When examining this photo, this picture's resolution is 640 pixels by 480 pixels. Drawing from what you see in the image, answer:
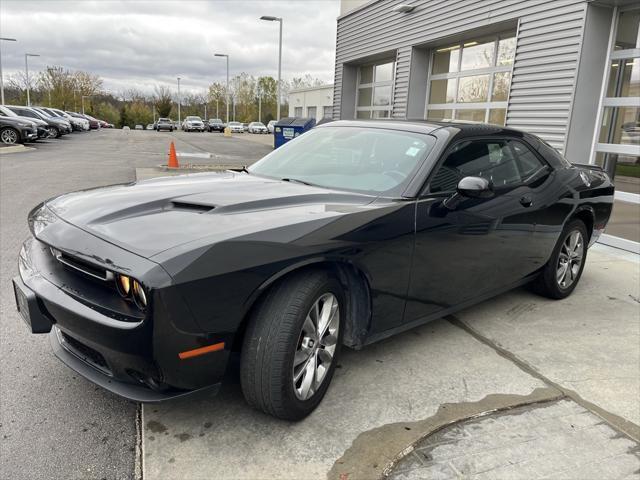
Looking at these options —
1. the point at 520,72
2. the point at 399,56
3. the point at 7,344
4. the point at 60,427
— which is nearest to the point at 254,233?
the point at 60,427

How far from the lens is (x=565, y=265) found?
457 centimetres

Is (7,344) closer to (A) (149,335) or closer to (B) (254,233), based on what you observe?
(A) (149,335)

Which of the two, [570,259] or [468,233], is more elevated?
[468,233]

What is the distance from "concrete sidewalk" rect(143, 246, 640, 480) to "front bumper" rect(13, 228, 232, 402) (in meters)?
0.37

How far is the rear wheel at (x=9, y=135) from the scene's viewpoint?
65.4 feet

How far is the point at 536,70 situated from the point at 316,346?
7.00 m

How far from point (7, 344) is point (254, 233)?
2.13 meters

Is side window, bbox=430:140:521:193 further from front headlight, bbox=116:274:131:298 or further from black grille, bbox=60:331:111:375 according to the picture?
black grille, bbox=60:331:111:375

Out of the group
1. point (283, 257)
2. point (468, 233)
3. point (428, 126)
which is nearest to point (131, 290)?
point (283, 257)

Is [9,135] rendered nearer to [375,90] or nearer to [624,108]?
[375,90]

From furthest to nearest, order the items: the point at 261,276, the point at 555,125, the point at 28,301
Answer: the point at 555,125, the point at 28,301, the point at 261,276

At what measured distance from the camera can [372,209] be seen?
279cm

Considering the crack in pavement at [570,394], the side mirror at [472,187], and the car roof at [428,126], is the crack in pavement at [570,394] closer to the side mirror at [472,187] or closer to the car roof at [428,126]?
the side mirror at [472,187]

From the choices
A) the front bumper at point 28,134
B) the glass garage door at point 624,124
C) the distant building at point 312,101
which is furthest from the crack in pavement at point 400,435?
the distant building at point 312,101
